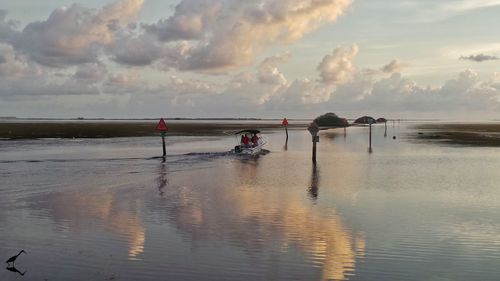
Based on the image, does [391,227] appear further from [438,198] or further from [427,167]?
[427,167]

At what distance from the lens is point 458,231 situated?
18062 millimetres

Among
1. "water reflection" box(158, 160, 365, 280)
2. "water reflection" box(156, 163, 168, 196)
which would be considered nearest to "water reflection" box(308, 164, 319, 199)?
"water reflection" box(158, 160, 365, 280)

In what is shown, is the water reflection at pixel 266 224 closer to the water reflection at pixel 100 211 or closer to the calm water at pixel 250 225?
the calm water at pixel 250 225

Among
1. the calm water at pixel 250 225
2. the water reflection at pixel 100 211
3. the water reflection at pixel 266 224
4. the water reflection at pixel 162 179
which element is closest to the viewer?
the calm water at pixel 250 225

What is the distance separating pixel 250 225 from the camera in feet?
62.0

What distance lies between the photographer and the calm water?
1346cm

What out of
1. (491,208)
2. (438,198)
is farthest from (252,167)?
(491,208)

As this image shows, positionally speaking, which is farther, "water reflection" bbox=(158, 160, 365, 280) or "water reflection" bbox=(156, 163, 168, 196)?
"water reflection" bbox=(156, 163, 168, 196)

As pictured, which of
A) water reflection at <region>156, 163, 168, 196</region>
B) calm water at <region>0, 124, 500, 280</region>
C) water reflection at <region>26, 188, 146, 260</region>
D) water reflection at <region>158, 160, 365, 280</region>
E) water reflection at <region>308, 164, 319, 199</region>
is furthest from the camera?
water reflection at <region>156, 163, 168, 196</region>

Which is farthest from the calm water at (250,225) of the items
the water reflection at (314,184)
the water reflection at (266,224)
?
the water reflection at (314,184)

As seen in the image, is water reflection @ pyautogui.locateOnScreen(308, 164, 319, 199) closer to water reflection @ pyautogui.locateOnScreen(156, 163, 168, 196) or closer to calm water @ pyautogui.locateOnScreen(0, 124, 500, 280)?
calm water @ pyautogui.locateOnScreen(0, 124, 500, 280)

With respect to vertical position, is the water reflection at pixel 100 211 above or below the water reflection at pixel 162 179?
below

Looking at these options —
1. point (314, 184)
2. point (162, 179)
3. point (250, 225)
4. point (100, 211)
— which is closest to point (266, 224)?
point (250, 225)

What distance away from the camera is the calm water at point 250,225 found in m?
13.5
